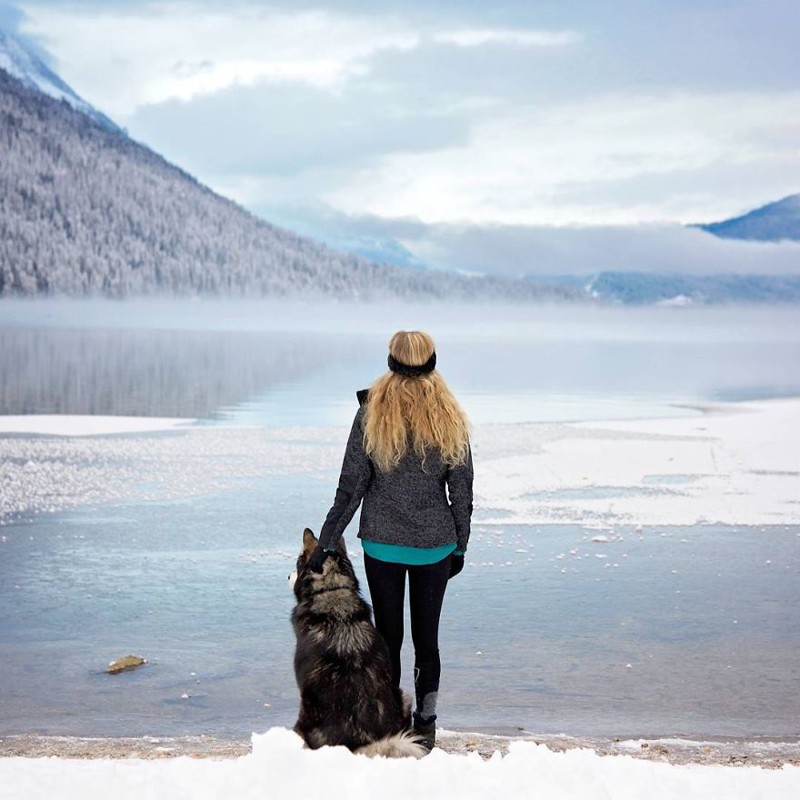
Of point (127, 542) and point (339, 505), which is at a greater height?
point (339, 505)

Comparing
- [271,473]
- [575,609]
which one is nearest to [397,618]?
[575,609]

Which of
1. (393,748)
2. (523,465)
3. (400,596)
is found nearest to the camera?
Answer: (393,748)

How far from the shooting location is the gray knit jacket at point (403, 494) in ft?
17.3

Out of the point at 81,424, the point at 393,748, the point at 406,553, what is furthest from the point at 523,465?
the point at 393,748

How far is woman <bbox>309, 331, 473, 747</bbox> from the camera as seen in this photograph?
518 cm

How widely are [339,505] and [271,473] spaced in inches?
455

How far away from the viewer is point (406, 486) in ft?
17.3

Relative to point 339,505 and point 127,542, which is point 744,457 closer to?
point 127,542

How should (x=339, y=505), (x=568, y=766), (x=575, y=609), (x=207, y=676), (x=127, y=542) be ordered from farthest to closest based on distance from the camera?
(x=127, y=542)
(x=575, y=609)
(x=207, y=676)
(x=339, y=505)
(x=568, y=766)

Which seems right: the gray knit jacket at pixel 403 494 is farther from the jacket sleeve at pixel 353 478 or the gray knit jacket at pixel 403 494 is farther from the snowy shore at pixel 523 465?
the snowy shore at pixel 523 465

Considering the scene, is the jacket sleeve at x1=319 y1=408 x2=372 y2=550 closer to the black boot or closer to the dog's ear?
the dog's ear

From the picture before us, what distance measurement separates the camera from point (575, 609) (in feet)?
29.6

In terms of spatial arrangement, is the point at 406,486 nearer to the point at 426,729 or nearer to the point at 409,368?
the point at 409,368

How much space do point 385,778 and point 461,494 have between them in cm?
137
